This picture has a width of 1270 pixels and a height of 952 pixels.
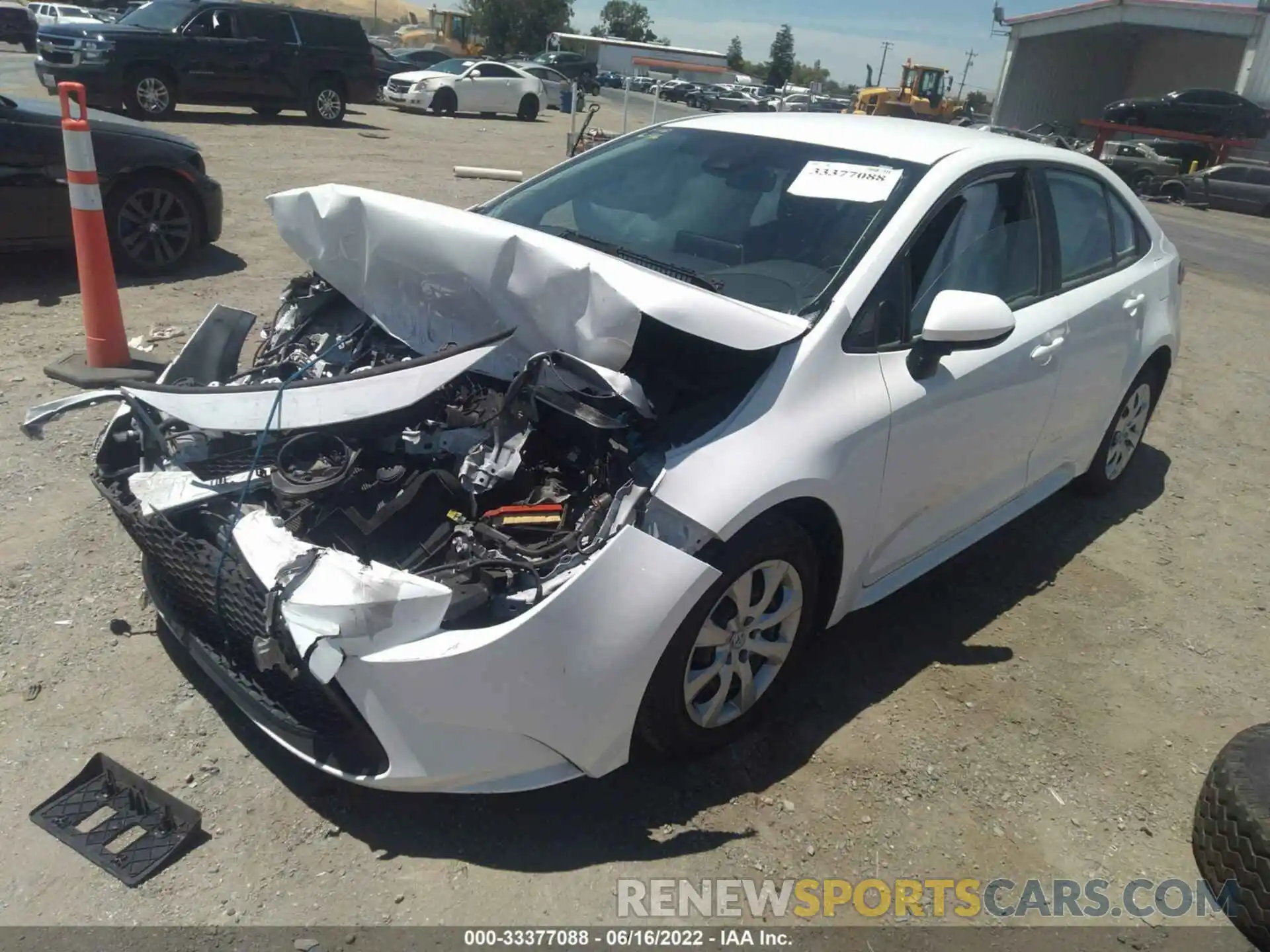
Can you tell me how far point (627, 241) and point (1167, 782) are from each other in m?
2.54

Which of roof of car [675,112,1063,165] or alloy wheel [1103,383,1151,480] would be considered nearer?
roof of car [675,112,1063,165]

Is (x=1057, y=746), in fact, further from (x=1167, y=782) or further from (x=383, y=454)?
(x=383, y=454)

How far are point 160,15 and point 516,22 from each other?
57.9 meters

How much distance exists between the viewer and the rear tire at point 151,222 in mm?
6641

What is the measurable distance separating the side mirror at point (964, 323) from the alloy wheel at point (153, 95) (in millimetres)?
15976

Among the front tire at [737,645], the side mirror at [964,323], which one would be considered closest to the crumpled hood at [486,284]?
the side mirror at [964,323]

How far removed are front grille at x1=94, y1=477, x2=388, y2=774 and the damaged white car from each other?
0.03 ft

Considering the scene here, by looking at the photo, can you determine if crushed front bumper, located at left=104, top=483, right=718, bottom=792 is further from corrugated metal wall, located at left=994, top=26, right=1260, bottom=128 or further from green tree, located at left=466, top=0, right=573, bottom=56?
green tree, located at left=466, top=0, right=573, bottom=56

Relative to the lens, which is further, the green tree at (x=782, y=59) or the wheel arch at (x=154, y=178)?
the green tree at (x=782, y=59)

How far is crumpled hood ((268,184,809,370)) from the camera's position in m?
2.59

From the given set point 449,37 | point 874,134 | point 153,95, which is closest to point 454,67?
point 153,95

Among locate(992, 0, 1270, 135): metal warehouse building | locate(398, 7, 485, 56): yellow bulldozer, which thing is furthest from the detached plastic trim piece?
locate(398, 7, 485, 56): yellow bulldozer

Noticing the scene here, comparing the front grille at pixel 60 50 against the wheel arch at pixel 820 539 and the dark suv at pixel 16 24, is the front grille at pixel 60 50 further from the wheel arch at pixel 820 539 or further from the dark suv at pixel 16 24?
the dark suv at pixel 16 24

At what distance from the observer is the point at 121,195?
6.61 metres
